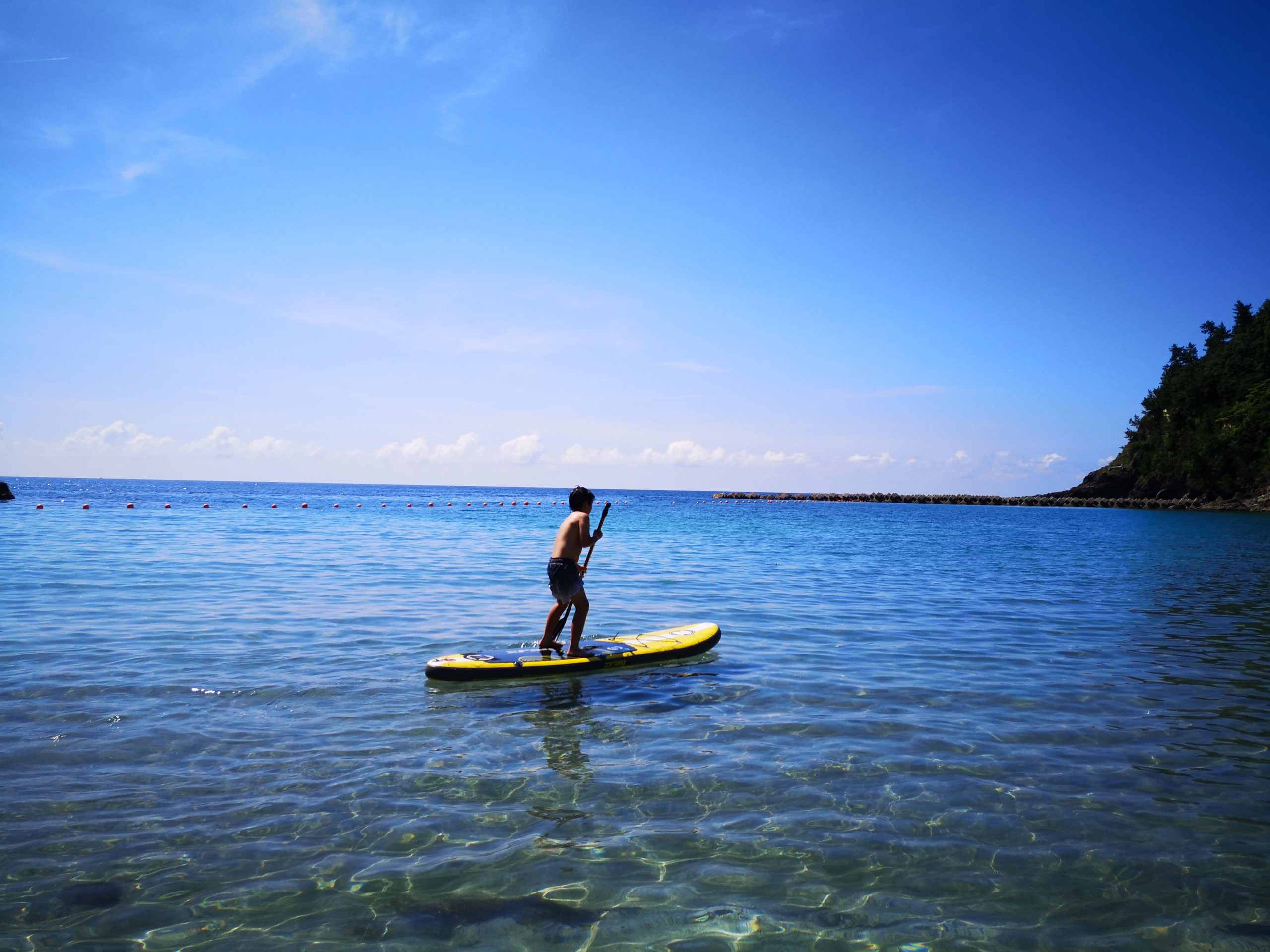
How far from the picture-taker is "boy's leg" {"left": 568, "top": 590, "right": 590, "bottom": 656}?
33.3ft

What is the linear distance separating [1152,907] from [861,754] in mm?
2693

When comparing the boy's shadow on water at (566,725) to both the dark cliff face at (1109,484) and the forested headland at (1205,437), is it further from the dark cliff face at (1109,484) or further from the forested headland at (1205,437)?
the dark cliff face at (1109,484)

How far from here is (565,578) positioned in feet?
32.8

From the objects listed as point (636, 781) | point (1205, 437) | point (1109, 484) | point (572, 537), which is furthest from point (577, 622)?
point (1109, 484)

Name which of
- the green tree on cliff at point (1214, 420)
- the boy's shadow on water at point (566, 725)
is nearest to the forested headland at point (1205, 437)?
the green tree on cliff at point (1214, 420)

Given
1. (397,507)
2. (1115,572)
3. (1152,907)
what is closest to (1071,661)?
(1152,907)

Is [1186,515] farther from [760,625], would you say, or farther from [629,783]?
[629,783]

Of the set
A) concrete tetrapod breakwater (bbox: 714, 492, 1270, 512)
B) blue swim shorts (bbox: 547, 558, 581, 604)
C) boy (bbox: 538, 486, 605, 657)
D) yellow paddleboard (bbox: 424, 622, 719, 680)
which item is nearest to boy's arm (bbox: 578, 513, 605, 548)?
boy (bbox: 538, 486, 605, 657)

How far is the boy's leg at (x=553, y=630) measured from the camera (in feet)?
34.1

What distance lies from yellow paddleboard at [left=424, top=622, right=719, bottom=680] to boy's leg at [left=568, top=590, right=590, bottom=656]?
160 mm

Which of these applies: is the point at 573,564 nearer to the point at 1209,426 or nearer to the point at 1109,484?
the point at 1209,426

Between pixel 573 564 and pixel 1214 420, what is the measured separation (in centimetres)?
→ 10274

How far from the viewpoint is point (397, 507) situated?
8744 cm

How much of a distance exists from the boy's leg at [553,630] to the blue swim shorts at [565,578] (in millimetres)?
307
